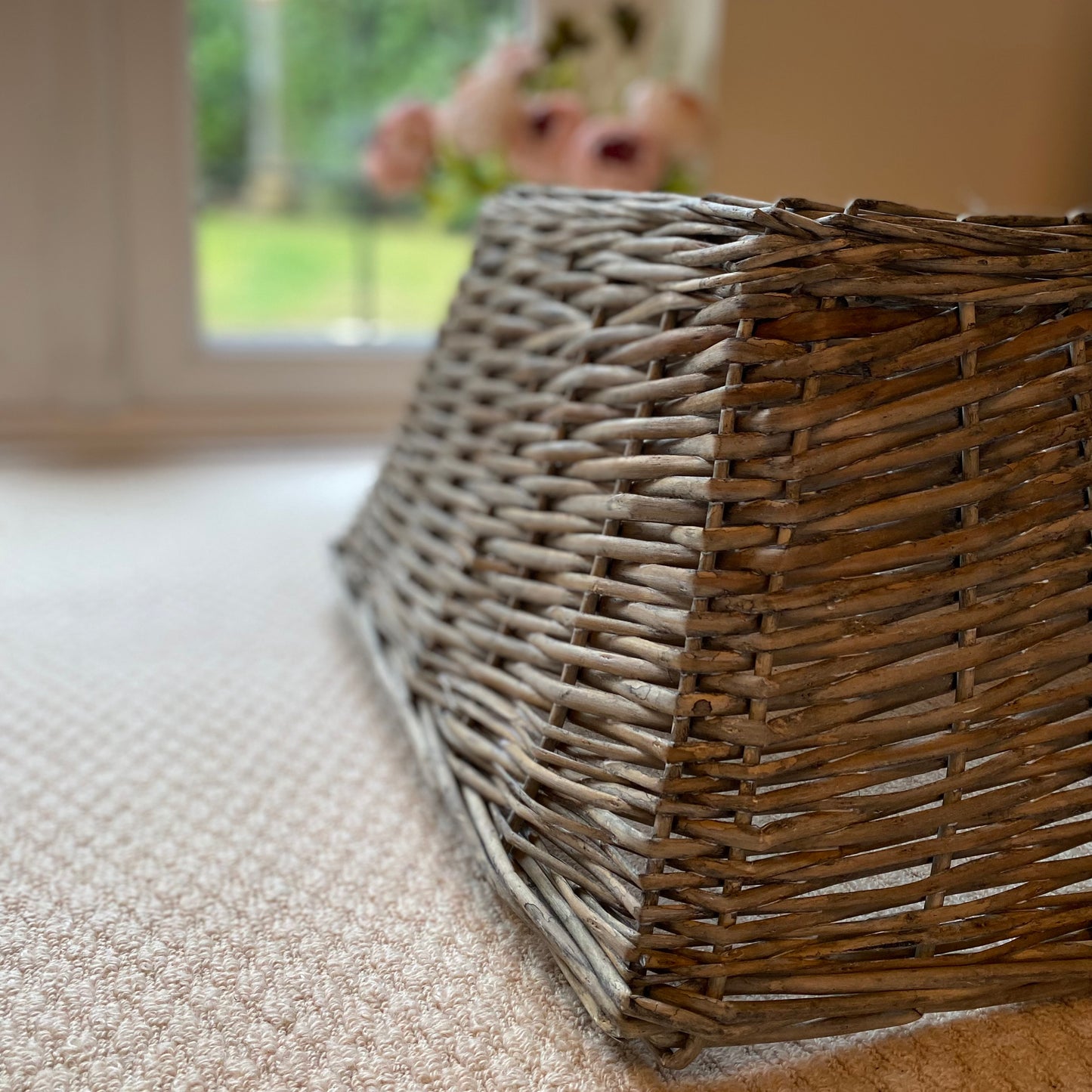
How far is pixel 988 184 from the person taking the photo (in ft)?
4.89

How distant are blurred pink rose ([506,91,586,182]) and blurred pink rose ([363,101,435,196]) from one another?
0.47 ft

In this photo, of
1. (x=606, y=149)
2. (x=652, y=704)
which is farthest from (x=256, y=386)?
(x=652, y=704)

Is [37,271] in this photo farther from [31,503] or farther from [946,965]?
[946,965]

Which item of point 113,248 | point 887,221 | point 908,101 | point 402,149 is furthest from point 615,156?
point 887,221

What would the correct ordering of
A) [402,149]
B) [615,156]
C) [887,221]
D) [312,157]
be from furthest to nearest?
[312,157], [402,149], [615,156], [887,221]

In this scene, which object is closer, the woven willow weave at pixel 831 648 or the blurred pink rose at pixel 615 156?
the woven willow weave at pixel 831 648

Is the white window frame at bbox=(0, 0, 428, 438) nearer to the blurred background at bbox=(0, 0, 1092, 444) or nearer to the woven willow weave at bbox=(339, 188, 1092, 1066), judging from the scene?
the blurred background at bbox=(0, 0, 1092, 444)

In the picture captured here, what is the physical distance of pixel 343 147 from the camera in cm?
154

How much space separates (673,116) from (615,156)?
0.27 feet

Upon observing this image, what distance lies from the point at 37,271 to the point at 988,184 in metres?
1.18

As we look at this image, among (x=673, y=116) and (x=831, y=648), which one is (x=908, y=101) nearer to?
(x=673, y=116)

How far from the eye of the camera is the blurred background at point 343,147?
136 centimetres

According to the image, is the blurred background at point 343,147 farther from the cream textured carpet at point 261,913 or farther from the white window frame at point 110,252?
the cream textured carpet at point 261,913

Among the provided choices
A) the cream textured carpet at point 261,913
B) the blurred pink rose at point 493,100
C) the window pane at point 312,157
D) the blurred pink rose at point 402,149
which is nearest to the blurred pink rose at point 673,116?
the blurred pink rose at point 493,100
